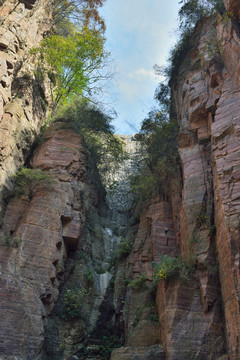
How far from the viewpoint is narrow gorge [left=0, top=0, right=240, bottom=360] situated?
1130 centimetres

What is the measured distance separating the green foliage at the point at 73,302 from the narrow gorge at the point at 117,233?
0.05 meters

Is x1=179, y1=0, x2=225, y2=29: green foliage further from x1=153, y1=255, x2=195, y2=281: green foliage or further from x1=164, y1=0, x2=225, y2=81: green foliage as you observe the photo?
x1=153, y1=255, x2=195, y2=281: green foliage

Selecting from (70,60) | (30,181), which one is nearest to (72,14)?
(70,60)

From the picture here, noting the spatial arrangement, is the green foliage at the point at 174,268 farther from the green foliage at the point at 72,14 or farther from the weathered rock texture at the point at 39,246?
the green foliage at the point at 72,14

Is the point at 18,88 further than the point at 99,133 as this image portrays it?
No

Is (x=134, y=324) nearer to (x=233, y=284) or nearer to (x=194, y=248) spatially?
(x=194, y=248)

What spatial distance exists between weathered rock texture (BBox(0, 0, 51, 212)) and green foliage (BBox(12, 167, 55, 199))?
1.60 feet

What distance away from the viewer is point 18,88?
18.1m

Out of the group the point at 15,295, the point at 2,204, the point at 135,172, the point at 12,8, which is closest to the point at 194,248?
the point at 15,295

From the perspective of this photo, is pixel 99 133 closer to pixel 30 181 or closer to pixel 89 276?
pixel 30 181

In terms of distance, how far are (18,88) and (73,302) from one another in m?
11.3

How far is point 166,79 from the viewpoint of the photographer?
75.3 ft

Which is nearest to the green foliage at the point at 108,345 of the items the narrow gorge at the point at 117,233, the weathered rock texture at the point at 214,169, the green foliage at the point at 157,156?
the narrow gorge at the point at 117,233

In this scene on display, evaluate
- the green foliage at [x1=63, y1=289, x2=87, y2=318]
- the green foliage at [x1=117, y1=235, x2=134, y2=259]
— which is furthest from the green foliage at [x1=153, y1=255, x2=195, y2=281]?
the green foliage at [x1=117, y1=235, x2=134, y2=259]
